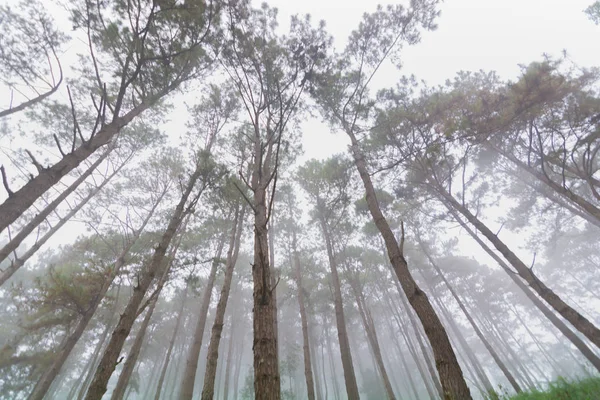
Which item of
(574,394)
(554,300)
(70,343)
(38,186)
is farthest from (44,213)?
(554,300)

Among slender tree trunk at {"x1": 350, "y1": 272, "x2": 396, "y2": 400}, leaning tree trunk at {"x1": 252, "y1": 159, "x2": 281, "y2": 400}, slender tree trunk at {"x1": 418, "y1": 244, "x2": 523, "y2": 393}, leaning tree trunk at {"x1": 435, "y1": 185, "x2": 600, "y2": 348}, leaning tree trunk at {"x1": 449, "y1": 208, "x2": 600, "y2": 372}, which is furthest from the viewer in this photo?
slender tree trunk at {"x1": 350, "y1": 272, "x2": 396, "y2": 400}

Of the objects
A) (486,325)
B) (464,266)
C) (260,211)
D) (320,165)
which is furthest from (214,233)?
(486,325)

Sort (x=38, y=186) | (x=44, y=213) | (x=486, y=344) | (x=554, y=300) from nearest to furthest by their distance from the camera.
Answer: (x=38, y=186) < (x=554, y=300) < (x=44, y=213) < (x=486, y=344)

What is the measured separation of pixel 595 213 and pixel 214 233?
1472 cm

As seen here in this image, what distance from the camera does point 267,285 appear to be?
7.40 feet

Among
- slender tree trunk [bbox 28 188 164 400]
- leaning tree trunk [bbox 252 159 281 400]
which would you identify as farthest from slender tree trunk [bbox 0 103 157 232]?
slender tree trunk [bbox 28 188 164 400]

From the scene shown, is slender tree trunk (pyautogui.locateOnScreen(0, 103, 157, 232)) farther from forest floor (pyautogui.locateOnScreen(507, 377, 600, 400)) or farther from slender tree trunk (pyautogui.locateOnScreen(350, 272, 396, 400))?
slender tree trunk (pyautogui.locateOnScreen(350, 272, 396, 400))

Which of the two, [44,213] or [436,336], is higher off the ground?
[44,213]

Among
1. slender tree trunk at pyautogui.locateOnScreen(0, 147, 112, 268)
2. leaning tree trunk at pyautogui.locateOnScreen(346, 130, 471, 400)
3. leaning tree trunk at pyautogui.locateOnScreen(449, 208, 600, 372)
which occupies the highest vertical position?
slender tree trunk at pyautogui.locateOnScreen(0, 147, 112, 268)

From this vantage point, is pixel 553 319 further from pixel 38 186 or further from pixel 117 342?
pixel 38 186

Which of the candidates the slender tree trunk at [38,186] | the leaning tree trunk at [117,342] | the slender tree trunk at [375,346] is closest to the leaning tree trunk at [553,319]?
the slender tree trunk at [375,346]

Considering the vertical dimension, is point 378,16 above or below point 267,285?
above

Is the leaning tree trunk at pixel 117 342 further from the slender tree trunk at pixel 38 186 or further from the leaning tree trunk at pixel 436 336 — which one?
the leaning tree trunk at pixel 436 336

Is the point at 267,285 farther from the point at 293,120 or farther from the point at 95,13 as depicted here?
the point at 95,13
